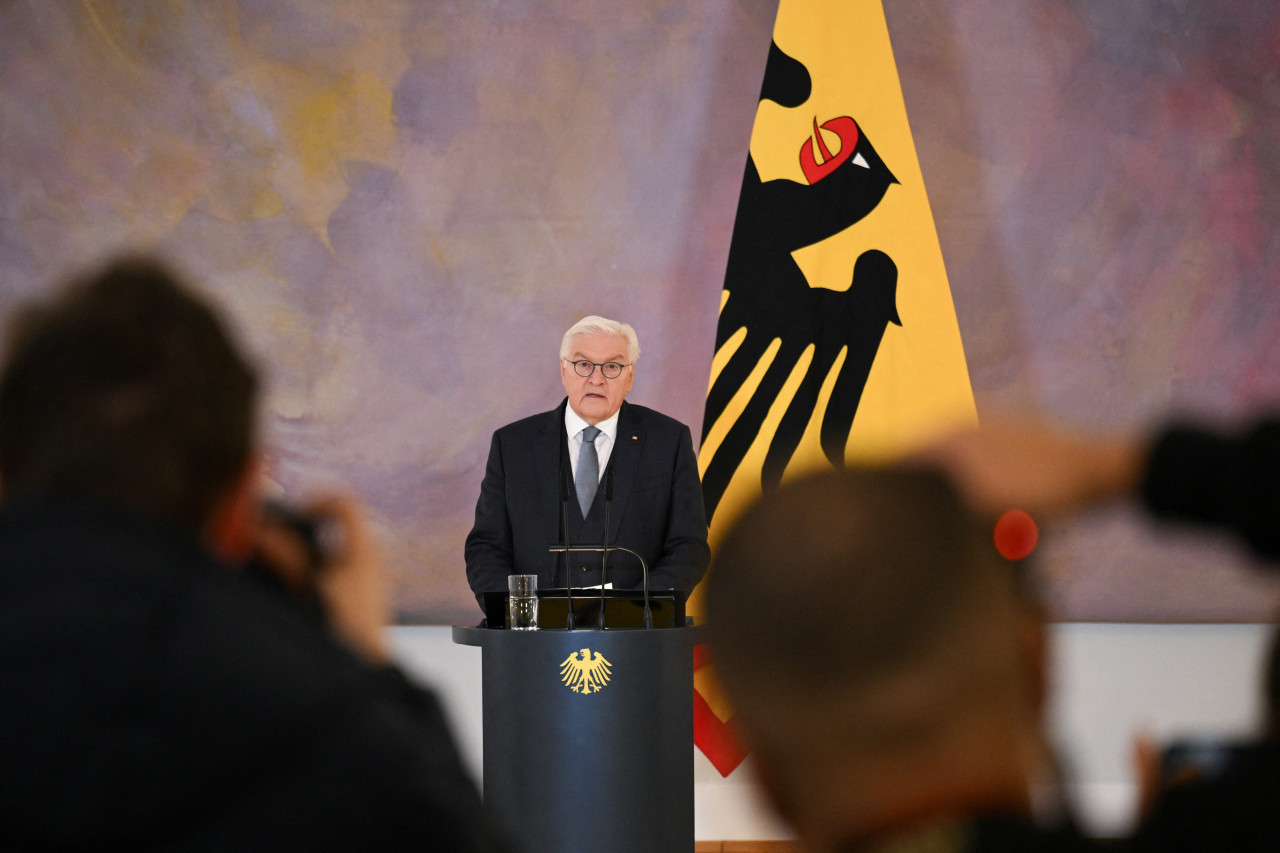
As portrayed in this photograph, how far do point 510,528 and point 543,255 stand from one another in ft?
5.73

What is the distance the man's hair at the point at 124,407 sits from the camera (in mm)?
784

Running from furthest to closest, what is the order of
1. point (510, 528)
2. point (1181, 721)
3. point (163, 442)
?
1. point (1181, 721)
2. point (510, 528)
3. point (163, 442)

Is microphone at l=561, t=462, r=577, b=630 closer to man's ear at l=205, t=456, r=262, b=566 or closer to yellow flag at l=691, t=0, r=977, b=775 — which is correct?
yellow flag at l=691, t=0, r=977, b=775

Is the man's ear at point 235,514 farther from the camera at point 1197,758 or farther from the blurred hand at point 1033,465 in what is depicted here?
the camera at point 1197,758

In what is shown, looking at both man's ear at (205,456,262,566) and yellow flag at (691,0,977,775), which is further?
yellow flag at (691,0,977,775)

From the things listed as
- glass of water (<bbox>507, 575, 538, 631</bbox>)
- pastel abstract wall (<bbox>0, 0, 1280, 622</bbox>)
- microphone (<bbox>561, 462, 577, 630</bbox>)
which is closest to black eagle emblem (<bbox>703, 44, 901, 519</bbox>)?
pastel abstract wall (<bbox>0, 0, 1280, 622</bbox>)

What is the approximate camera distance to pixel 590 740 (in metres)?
3.22

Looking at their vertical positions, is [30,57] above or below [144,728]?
above

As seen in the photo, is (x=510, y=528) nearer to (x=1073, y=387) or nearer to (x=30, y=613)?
(x=1073, y=387)

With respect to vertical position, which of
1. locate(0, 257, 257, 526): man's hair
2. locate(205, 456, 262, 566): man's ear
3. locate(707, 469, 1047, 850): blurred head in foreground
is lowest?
locate(707, 469, 1047, 850): blurred head in foreground

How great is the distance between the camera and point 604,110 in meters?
5.37

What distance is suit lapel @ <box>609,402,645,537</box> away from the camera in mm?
4000

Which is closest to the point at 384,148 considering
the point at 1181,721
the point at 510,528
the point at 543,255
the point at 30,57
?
the point at 543,255

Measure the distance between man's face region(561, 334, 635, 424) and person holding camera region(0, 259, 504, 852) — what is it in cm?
330
